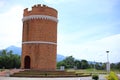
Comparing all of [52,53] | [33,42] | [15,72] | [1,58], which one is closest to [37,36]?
[33,42]

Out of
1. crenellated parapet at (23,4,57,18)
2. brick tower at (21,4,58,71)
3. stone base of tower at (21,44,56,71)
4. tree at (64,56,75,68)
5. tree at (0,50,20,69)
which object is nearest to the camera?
stone base of tower at (21,44,56,71)

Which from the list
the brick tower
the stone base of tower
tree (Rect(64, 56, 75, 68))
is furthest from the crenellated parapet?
tree (Rect(64, 56, 75, 68))

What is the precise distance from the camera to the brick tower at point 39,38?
28453mm

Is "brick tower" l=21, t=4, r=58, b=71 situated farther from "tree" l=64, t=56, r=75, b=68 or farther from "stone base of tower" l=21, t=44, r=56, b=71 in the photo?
"tree" l=64, t=56, r=75, b=68

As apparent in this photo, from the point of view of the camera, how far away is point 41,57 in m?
28.4

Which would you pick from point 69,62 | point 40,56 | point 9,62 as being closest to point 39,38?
point 40,56

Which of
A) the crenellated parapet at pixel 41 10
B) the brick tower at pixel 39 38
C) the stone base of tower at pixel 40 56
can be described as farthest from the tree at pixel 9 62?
the crenellated parapet at pixel 41 10

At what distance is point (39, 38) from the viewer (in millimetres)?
28734

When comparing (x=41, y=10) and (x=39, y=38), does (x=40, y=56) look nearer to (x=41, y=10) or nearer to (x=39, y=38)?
(x=39, y=38)

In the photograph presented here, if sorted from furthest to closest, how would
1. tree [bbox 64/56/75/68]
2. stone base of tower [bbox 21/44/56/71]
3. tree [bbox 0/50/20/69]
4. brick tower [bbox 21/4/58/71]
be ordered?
tree [bbox 64/56/75/68] < tree [bbox 0/50/20/69] < brick tower [bbox 21/4/58/71] < stone base of tower [bbox 21/44/56/71]

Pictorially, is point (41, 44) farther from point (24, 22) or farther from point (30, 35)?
point (24, 22)

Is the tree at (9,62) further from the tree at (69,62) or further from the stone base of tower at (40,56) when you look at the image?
the stone base of tower at (40,56)

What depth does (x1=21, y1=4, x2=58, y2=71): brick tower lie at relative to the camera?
93.4 feet

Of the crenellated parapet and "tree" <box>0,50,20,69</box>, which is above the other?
the crenellated parapet
